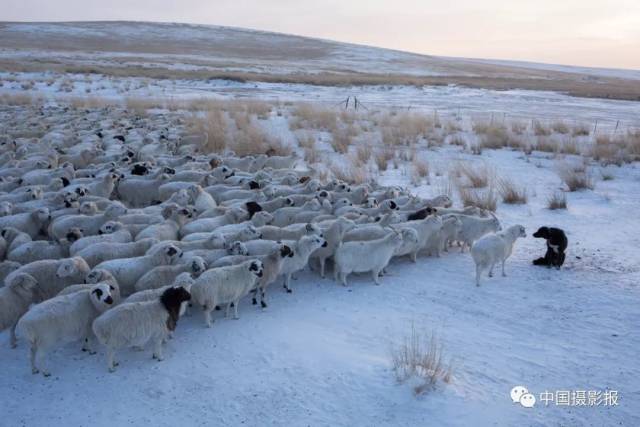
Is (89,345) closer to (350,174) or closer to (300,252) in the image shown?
(300,252)

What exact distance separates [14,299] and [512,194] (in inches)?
459

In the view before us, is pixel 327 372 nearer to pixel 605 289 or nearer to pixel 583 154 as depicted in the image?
pixel 605 289

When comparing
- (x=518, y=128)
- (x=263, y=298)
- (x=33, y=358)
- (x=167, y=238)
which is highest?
(x=518, y=128)

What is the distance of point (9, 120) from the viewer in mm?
24172

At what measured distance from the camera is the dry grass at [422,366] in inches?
259

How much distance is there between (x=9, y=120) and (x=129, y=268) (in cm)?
1955

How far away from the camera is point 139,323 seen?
22.9ft

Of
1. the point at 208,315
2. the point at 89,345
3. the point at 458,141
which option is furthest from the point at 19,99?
the point at 208,315

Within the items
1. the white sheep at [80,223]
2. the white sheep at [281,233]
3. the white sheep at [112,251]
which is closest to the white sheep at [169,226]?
the white sheep at [112,251]

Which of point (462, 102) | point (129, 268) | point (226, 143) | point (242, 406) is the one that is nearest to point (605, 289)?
point (242, 406)

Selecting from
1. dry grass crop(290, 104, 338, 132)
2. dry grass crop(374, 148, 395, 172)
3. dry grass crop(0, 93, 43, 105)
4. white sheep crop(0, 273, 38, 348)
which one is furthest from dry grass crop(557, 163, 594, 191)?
dry grass crop(0, 93, 43, 105)

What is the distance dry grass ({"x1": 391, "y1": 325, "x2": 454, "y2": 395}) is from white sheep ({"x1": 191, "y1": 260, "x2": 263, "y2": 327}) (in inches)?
95.2

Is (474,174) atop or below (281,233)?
atop

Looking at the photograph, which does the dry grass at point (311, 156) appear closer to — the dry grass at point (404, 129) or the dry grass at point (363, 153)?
the dry grass at point (363, 153)
